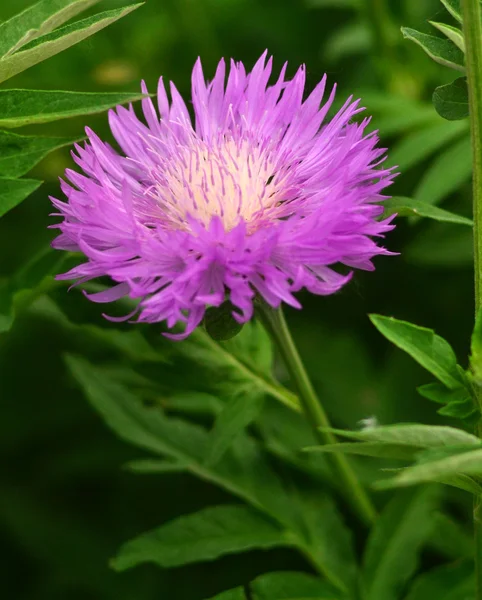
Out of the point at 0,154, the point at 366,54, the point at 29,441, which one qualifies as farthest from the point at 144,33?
the point at 0,154

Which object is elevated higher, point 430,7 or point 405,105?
point 430,7

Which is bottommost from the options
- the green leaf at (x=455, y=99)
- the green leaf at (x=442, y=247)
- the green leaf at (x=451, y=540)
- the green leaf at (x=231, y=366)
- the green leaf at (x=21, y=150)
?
the green leaf at (x=451, y=540)

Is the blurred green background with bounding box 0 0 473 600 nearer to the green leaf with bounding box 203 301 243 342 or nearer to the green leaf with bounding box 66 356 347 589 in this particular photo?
the green leaf with bounding box 66 356 347 589

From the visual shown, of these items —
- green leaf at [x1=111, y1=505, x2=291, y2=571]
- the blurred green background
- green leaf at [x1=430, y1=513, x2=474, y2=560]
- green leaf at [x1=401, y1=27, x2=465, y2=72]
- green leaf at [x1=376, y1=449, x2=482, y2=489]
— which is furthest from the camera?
the blurred green background

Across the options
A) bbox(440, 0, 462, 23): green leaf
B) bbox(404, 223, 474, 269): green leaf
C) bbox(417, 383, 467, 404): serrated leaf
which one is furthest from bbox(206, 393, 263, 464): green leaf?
bbox(404, 223, 474, 269): green leaf

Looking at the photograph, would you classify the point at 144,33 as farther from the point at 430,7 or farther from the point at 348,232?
the point at 348,232

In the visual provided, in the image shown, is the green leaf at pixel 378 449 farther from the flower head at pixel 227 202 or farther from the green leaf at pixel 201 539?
the green leaf at pixel 201 539

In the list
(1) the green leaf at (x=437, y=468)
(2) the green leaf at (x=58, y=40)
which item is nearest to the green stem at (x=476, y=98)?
(1) the green leaf at (x=437, y=468)
